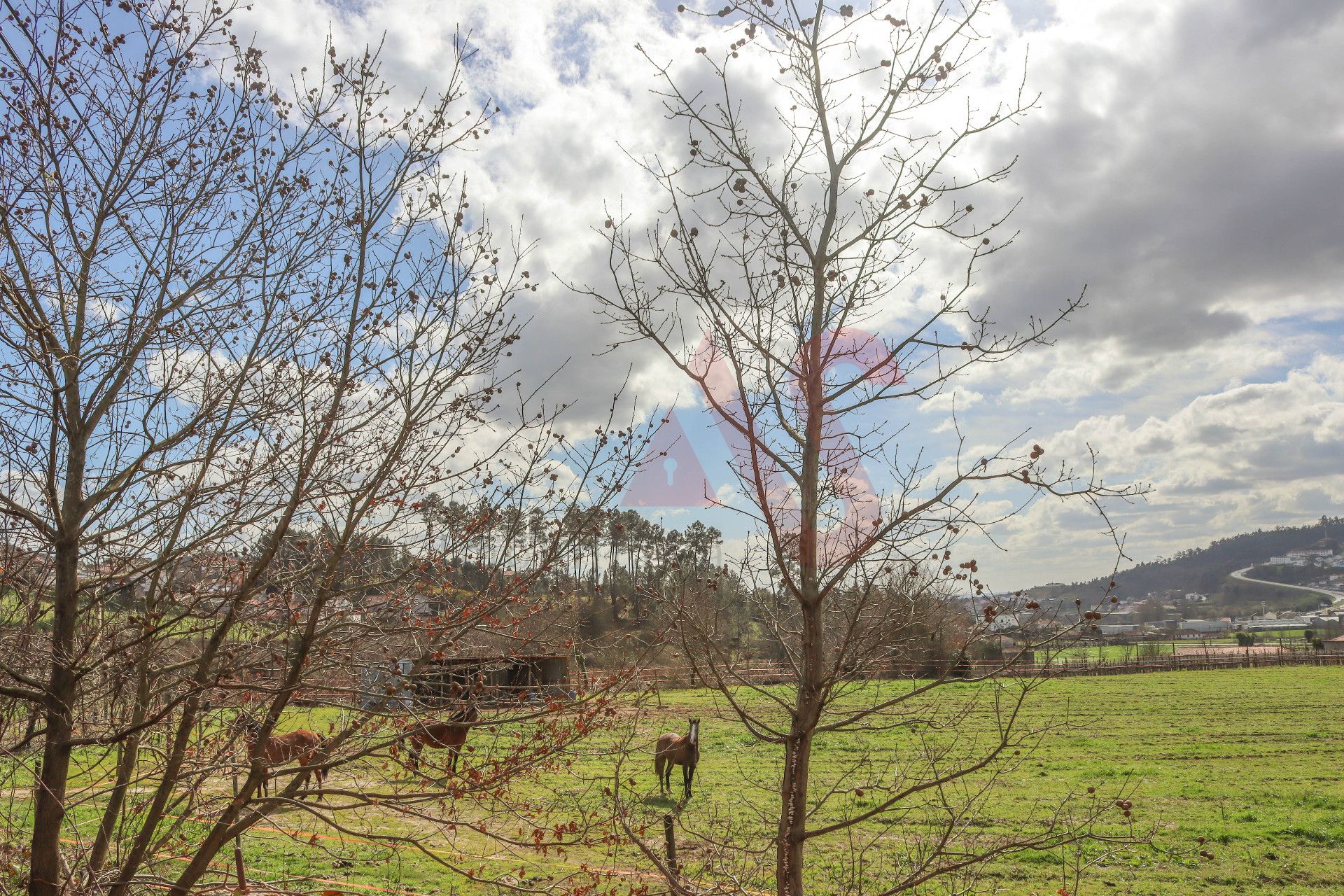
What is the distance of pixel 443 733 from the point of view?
4715mm

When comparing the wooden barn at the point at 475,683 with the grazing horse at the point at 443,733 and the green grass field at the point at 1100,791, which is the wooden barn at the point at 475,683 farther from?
the green grass field at the point at 1100,791

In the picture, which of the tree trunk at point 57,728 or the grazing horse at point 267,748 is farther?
the grazing horse at point 267,748

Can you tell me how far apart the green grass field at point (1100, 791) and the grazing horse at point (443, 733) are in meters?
0.24

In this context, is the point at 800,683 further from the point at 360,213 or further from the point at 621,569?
Answer: the point at 360,213

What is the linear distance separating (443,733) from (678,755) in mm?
10504

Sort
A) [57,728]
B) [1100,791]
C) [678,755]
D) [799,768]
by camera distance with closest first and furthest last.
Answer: [799,768], [57,728], [678,755], [1100,791]

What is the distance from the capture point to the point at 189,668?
4215 mm

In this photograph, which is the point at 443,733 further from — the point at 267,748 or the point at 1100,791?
the point at 1100,791

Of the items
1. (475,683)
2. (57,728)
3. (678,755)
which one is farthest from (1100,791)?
(57,728)

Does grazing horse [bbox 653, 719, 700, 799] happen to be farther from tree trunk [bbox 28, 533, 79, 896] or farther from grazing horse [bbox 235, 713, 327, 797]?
tree trunk [bbox 28, 533, 79, 896]

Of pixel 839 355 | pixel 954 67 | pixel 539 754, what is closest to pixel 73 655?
pixel 539 754

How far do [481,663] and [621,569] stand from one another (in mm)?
1016

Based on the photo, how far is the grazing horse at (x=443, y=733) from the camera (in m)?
3.92

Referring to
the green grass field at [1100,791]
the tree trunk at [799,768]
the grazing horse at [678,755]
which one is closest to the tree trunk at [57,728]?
the green grass field at [1100,791]
